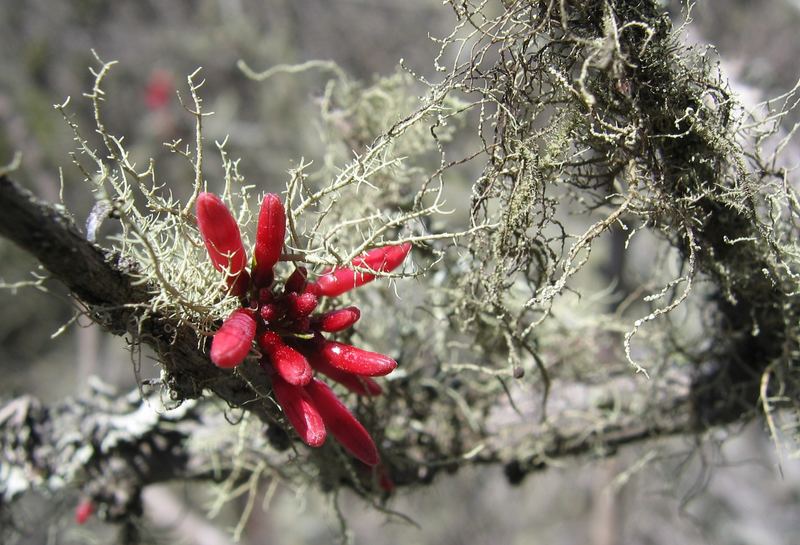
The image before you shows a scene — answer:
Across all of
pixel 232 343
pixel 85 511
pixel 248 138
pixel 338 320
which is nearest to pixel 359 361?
pixel 338 320

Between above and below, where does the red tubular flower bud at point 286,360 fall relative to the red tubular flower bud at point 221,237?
below

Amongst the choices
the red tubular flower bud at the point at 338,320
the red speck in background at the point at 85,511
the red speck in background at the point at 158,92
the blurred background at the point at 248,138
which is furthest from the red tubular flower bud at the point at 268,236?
the red speck in background at the point at 158,92

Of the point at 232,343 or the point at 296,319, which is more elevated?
the point at 296,319

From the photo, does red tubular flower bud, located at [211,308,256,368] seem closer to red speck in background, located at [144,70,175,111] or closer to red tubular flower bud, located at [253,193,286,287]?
red tubular flower bud, located at [253,193,286,287]

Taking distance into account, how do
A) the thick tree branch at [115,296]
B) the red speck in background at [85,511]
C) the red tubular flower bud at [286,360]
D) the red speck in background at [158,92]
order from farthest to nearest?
the red speck in background at [158,92] < the red speck in background at [85,511] < the red tubular flower bud at [286,360] < the thick tree branch at [115,296]

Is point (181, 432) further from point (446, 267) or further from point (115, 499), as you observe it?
point (446, 267)

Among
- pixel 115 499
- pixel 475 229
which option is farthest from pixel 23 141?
pixel 475 229

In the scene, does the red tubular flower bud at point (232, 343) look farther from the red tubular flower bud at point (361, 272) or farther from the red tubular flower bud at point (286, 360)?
the red tubular flower bud at point (361, 272)

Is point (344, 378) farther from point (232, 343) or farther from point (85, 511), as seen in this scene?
point (85, 511)
